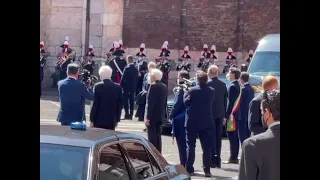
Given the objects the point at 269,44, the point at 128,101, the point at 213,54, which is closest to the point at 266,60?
the point at 269,44

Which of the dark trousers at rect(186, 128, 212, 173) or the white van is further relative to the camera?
the white van

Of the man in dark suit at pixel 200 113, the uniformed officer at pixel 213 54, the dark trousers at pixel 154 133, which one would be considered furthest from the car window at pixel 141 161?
the uniformed officer at pixel 213 54

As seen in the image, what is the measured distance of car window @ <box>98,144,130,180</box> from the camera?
522 cm

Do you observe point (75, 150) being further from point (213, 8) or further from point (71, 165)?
point (213, 8)

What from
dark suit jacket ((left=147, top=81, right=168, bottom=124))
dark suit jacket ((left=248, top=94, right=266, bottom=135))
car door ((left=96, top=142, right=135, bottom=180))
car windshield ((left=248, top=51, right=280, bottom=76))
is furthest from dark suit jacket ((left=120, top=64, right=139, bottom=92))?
car door ((left=96, top=142, right=135, bottom=180))

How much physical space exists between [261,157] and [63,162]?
69.2 inches

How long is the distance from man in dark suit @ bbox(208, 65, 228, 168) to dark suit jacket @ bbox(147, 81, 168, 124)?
920mm

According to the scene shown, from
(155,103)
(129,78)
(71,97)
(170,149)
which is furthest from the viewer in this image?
(129,78)

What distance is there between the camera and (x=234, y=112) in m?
11.7

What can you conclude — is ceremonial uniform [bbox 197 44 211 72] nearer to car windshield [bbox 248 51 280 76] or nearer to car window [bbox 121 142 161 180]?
car windshield [bbox 248 51 280 76]

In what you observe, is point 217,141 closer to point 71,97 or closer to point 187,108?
point 187,108
